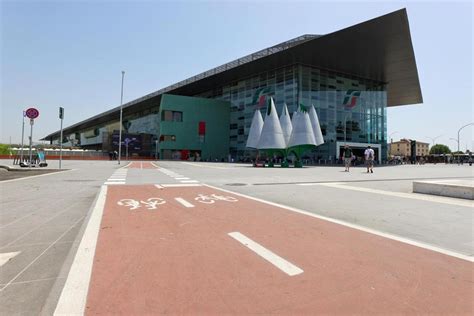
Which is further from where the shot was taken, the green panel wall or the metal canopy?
the green panel wall

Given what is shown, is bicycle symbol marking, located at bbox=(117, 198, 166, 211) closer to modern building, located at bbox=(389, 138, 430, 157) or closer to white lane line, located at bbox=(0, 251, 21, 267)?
white lane line, located at bbox=(0, 251, 21, 267)

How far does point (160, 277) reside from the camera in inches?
122

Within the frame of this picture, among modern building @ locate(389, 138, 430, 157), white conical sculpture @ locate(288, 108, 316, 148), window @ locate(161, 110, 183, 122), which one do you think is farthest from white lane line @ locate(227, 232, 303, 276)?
modern building @ locate(389, 138, 430, 157)

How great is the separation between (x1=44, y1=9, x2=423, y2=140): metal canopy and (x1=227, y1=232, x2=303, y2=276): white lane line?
36652 mm

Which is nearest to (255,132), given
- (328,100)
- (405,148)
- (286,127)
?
(286,127)

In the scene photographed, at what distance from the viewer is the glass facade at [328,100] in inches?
1863

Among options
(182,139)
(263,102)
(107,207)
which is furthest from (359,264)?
(182,139)

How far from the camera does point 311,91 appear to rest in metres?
47.8

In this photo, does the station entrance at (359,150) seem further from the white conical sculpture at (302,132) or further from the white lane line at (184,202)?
the white lane line at (184,202)

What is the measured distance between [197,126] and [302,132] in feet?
113

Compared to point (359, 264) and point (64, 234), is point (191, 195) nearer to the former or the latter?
point (64, 234)

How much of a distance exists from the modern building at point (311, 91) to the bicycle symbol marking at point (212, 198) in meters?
33.6

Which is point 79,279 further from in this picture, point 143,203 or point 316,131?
point 316,131

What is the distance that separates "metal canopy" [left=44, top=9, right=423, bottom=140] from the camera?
35750 millimetres
